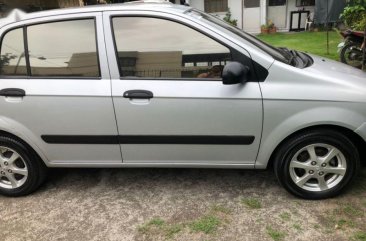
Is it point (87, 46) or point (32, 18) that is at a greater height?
point (32, 18)

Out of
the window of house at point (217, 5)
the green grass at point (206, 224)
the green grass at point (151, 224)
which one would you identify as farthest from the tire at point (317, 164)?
the window of house at point (217, 5)

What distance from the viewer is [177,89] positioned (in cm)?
295

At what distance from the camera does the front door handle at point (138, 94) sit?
2961mm

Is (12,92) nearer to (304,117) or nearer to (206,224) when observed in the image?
(206,224)

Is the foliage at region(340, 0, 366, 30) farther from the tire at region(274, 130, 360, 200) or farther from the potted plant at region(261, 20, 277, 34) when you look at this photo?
the tire at region(274, 130, 360, 200)

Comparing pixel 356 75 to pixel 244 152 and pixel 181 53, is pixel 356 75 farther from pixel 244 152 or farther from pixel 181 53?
pixel 181 53

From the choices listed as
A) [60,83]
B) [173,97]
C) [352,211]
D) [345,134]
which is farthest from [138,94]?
Result: [352,211]

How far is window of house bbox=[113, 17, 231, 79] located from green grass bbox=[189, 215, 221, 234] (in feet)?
3.83

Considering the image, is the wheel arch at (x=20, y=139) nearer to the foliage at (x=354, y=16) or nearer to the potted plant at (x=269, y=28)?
the foliage at (x=354, y=16)

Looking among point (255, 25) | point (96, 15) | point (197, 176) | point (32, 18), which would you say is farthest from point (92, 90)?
point (255, 25)

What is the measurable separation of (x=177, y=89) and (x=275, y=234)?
136 cm

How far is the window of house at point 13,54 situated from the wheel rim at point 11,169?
2.40 feet

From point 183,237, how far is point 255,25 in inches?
569

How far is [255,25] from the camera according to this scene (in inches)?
629
